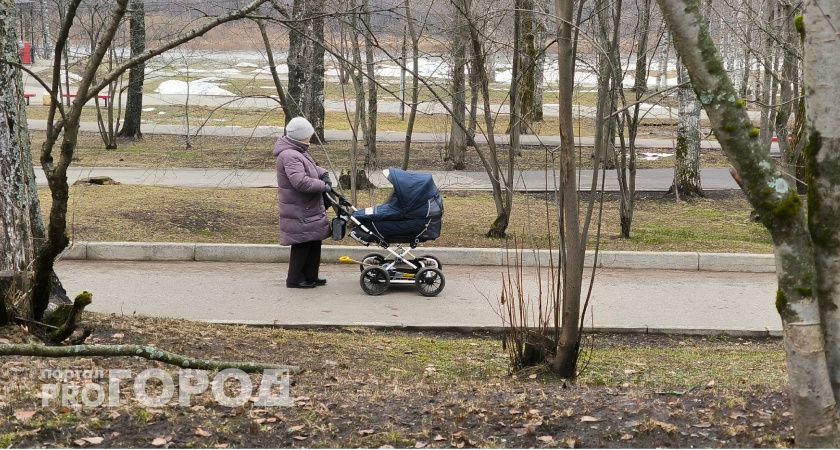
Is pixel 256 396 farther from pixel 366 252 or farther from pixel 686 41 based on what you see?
pixel 366 252

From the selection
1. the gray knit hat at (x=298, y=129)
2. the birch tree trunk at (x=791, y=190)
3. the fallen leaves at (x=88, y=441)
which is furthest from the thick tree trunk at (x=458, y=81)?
the fallen leaves at (x=88, y=441)

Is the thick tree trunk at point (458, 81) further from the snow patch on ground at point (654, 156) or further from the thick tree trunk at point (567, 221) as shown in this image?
the snow patch on ground at point (654, 156)

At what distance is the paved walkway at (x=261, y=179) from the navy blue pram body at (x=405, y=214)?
23.1ft

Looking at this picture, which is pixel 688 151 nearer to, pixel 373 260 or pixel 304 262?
pixel 373 260

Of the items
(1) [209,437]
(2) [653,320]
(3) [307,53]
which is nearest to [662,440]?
(1) [209,437]

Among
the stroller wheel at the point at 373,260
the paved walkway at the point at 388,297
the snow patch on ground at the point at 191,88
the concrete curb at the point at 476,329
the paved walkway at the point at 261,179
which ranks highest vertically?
the snow patch on ground at the point at 191,88

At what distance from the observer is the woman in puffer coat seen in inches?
378

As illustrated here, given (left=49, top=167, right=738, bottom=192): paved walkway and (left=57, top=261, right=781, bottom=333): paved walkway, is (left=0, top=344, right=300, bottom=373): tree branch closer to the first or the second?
(left=57, top=261, right=781, bottom=333): paved walkway

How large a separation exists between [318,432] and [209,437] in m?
0.50

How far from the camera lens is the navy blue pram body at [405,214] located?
31.3ft

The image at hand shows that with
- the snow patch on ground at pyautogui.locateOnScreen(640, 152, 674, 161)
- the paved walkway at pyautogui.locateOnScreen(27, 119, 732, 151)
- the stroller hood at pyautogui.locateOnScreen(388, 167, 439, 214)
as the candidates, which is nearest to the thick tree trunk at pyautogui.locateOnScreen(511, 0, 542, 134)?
the stroller hood at pyautogui.locateOnScreen(388, 167, 439, 214)

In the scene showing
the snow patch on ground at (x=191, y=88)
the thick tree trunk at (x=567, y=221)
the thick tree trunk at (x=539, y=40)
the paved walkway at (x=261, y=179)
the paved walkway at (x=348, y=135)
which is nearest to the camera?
the thick tree trunk at (x=567, y=221)

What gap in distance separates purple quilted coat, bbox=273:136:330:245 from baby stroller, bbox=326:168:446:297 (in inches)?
7.1

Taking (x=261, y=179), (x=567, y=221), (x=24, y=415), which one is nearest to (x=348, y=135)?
(x=261, y=179)
